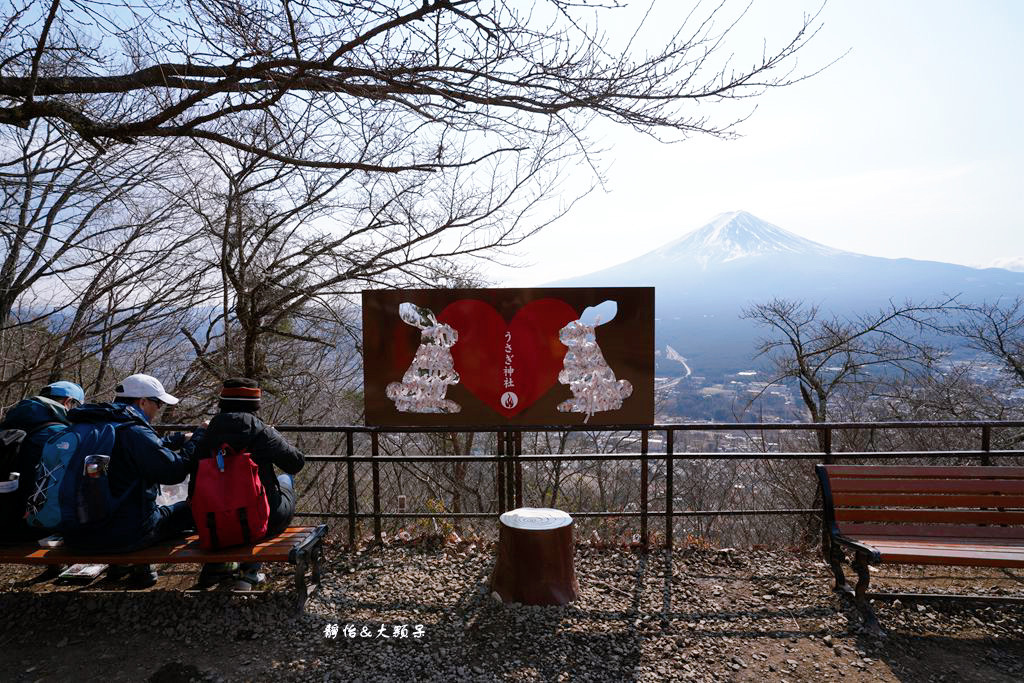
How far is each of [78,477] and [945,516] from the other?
559cm

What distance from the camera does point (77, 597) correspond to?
366 centimetres

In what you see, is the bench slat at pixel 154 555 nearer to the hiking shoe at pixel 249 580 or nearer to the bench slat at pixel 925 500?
the hiking shoe at pixel 249 580

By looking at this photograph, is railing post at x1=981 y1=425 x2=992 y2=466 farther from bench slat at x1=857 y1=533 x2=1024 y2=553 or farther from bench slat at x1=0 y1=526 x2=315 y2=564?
bench slat at x1=0 y1=526 x2=315 y2=564

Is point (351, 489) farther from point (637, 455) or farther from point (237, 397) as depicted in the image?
point (637, 455)

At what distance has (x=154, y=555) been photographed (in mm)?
3295

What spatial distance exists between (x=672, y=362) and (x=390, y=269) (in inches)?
1876

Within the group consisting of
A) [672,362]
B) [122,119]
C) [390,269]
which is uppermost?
[122,119]

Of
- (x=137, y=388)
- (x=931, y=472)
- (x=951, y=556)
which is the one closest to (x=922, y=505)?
(x=931, y=472)

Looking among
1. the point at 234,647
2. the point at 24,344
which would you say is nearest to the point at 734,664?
the point at 234,647

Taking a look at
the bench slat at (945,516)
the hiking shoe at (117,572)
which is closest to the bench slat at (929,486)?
the bench slat at (945,516)

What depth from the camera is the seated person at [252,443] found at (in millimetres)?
3314

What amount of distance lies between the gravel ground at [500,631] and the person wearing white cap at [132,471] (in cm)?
57

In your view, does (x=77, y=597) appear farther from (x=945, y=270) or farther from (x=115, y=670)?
(x=945, y=270)

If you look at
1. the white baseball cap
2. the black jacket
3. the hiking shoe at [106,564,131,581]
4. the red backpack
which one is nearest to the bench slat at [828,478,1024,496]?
the black jacket
